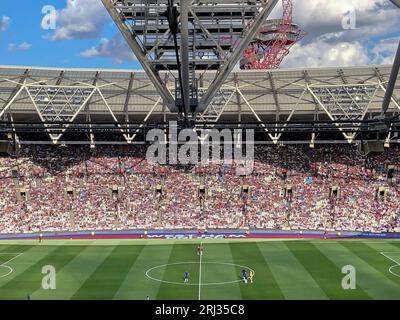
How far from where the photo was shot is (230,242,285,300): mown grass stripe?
3094cm

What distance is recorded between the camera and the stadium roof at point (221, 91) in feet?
185

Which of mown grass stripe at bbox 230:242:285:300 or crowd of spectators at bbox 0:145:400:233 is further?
crowd of spectators at bbox 0:145:400:233

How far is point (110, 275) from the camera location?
35938 millimetres

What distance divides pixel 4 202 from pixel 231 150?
26478 millimetres

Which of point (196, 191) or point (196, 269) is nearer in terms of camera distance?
point (196, 269)

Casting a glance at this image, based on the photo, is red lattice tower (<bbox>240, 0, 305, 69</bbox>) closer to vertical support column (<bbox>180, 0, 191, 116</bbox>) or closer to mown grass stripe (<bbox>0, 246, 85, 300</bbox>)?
mown grass stripe (<bbox>0, 246, 85, 300</bbox>)

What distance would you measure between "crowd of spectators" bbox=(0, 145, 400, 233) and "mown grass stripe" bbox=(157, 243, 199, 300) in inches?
432

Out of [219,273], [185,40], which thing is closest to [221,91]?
[219,273]

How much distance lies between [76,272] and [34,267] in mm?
4060

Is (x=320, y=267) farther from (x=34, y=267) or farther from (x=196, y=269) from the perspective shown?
(x=34, y=267)

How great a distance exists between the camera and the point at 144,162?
61.8 meters

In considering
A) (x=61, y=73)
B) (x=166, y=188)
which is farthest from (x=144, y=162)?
(x=61, y=73)

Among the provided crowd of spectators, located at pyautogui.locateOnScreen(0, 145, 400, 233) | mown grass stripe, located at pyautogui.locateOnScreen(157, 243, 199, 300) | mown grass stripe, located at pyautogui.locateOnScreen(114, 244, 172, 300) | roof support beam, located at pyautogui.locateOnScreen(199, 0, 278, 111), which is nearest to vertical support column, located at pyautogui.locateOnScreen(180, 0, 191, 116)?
roof support beam, located at pyautogui.locateOnScreen(199, 0, 278, 111)
